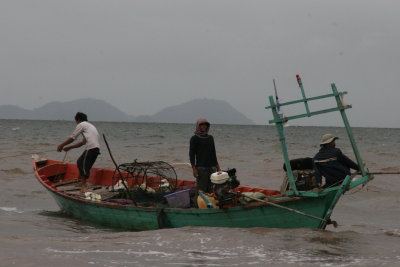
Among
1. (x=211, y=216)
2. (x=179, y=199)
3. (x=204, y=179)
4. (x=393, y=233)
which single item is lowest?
(x=393, y=233)

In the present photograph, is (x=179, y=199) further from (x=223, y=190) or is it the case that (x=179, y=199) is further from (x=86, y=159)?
(x=86, y=159)

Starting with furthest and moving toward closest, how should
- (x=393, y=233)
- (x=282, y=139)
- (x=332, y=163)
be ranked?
(x=393, y=233) < (x=332, y=163) < (x=282, y=139)

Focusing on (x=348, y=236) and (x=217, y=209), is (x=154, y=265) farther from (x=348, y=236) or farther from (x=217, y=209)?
(x=348, y=236)

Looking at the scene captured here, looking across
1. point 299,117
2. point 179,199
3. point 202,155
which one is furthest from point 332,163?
point 179,199

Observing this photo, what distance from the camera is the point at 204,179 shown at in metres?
10.4

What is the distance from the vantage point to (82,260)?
6891 millimetres

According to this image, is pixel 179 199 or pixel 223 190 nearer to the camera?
pixel 223 190

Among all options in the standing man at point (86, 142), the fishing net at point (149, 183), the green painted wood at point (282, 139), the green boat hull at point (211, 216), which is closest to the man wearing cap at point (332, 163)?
the green boat hull at point (211, 216)

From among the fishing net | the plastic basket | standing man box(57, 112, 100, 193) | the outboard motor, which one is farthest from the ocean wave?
standing man box(57, 112, 100, 193)

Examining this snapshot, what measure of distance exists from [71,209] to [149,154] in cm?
2115

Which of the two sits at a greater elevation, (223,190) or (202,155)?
(202,155)

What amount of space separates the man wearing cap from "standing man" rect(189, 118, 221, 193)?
236 cm

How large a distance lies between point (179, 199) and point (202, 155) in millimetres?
1019


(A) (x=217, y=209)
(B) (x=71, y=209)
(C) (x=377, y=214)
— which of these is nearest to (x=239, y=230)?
(A) (x=217, y=209)
